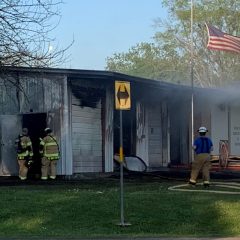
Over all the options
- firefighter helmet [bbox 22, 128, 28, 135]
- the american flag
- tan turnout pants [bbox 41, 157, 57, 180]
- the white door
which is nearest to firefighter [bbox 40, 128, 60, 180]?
tan turnout pants [bbox 41, 157, 57, 180]

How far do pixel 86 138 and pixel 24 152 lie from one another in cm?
262

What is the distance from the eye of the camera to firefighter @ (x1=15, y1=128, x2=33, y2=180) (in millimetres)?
20234

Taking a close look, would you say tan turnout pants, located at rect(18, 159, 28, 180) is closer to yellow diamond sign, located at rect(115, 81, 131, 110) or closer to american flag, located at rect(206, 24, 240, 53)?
american flag, located at rect(206, 24, 240, 53)

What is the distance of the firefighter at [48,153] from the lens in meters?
20.1

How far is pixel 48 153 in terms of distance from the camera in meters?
20.1

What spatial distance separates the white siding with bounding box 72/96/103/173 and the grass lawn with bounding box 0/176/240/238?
19.1 ft

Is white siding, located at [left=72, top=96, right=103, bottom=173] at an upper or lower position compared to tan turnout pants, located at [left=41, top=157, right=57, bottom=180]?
upper

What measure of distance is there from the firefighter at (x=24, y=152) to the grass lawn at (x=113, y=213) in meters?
4.65

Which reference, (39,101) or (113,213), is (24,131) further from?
(113,213)

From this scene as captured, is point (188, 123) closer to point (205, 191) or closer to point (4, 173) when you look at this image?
point (4, 173)

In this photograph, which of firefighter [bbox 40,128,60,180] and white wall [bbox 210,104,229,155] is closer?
firefighter [bbox 40,128,60,180]

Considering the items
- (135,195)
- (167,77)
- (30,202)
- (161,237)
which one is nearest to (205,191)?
(135,195)

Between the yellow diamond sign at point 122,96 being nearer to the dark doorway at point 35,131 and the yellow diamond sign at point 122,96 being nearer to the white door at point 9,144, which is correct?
the dark doorway at point 35,131

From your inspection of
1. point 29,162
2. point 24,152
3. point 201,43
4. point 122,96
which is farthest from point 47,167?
point 201,43
